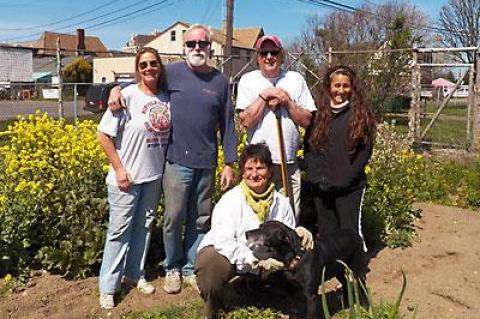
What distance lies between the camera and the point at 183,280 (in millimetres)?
4340

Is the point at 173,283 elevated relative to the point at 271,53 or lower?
lower

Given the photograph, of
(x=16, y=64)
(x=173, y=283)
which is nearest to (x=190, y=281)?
(x=173, y=283)

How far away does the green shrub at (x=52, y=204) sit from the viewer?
4.34 m

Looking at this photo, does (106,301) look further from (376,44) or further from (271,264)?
(376,44)

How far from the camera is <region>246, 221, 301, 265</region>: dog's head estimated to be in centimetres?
327

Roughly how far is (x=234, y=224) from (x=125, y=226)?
834mm

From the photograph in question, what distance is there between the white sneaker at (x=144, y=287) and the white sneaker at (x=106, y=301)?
27 cm

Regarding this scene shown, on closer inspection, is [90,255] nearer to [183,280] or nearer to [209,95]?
[183,280]

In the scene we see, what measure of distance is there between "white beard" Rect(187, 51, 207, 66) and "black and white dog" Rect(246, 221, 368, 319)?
1.21 meters

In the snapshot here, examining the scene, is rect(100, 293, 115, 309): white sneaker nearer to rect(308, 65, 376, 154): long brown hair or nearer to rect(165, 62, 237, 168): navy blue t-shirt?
rect(165, 62, 237, 168): navy blue t-shirt

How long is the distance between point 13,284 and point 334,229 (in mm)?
2516

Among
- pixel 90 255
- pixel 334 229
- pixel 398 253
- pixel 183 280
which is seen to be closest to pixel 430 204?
pixel 398 253

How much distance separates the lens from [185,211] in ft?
13.1

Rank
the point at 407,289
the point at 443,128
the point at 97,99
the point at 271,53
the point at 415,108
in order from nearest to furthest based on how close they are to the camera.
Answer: the point at 271,53 < the point at 407,289 < the point at 415,108 < the point at 443,128 < the point at 97,99
